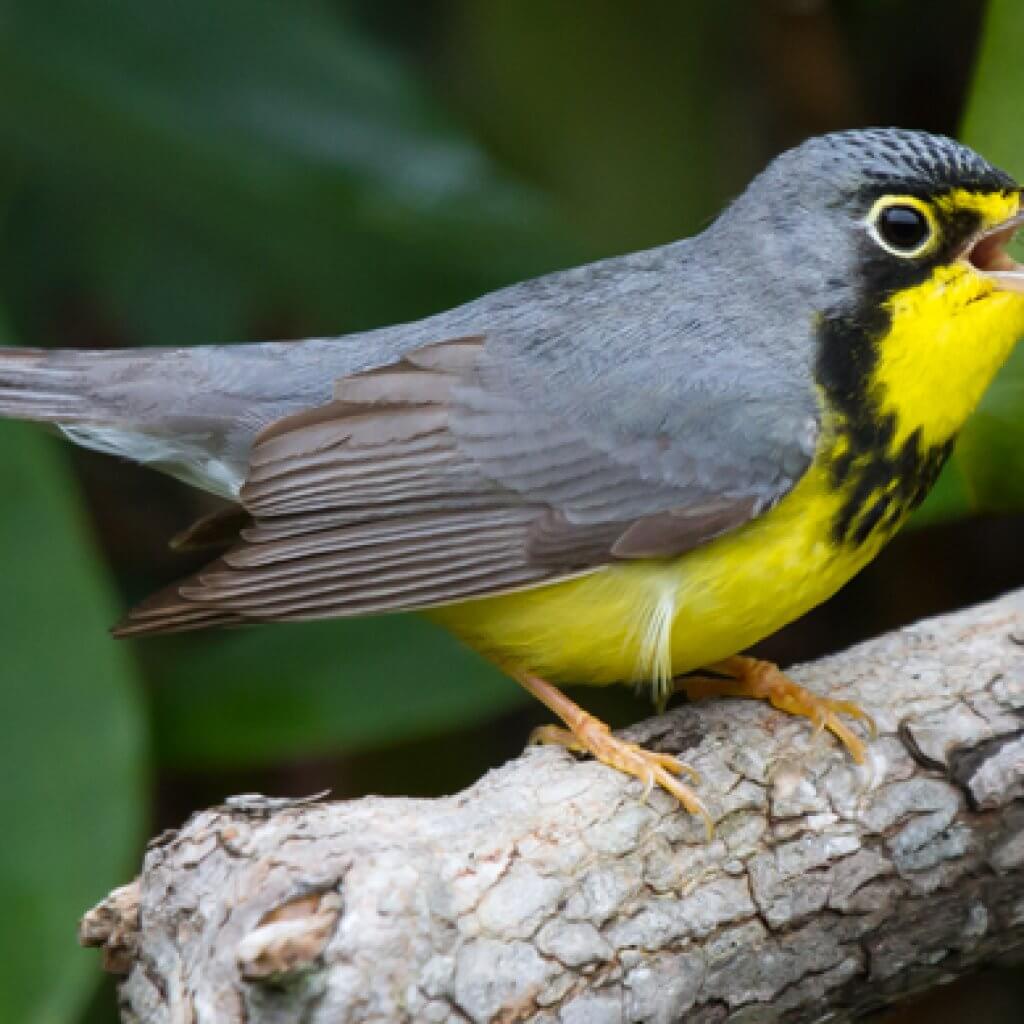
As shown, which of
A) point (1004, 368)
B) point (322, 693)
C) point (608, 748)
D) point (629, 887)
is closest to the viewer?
point (629, 887)

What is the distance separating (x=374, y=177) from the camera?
5.19 m

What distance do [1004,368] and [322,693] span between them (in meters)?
1.96

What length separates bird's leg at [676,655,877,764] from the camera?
3514 millimetres

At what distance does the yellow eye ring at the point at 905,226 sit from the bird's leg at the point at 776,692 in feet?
3.08

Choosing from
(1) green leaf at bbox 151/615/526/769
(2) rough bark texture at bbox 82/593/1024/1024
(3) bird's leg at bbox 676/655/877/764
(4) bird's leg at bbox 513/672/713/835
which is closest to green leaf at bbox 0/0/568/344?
(1) green leaf at bbox 151/615/526/769

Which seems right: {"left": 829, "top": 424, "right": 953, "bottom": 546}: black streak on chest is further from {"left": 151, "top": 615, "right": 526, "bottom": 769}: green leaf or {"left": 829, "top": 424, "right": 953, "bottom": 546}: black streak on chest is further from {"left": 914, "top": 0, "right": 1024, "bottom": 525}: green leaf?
{"left": 151, "top": 615, "right": 526, "bottom": 769}: green leaf

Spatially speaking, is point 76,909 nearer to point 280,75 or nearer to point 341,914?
point 341,914

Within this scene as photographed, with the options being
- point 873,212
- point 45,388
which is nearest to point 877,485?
point 873,212

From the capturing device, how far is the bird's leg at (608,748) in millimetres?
3262

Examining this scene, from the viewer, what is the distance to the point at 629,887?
10.0 feet

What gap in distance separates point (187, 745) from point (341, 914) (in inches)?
77.6

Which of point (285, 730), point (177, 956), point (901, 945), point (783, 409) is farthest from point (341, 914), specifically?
point (285, 730)

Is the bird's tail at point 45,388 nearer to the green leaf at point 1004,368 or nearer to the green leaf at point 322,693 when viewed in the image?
the green leaf at point 322,693

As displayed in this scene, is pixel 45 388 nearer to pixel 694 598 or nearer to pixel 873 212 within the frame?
pixel 694 598
